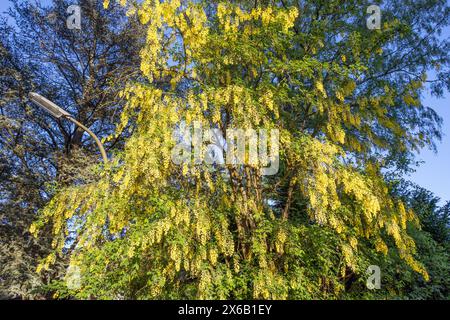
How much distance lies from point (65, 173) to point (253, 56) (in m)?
6.66

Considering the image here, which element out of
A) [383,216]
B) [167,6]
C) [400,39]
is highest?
[400,39]

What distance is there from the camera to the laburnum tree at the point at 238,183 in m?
5.02

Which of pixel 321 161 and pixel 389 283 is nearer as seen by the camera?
pixel 321 161

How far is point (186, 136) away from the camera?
557 centimetres

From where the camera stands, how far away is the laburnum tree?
5.02 meters

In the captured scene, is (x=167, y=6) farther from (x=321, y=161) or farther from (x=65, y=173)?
(x=65, y=173)

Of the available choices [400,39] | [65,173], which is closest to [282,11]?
[400,39]

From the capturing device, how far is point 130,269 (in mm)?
4961

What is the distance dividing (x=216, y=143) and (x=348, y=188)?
251 cm

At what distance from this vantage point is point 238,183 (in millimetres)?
6719

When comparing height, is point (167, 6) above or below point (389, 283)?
above
